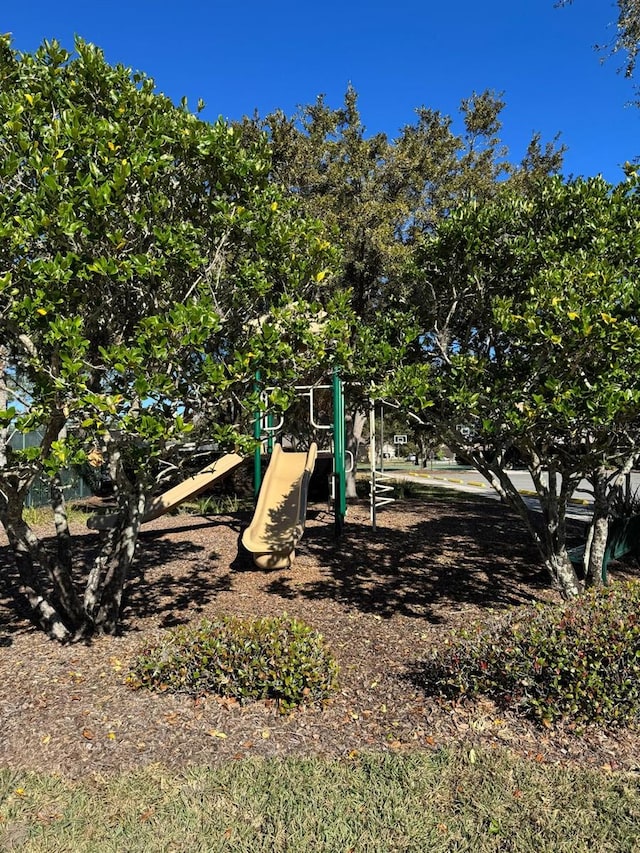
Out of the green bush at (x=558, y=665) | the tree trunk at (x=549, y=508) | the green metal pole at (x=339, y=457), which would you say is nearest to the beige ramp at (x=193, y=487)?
the green metal pole at (x=339, y=457)

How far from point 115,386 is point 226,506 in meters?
9.99

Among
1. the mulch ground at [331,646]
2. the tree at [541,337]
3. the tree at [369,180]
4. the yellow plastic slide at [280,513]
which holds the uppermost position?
the tree at [369,180]

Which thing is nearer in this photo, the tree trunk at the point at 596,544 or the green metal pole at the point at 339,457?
the tree trunk at the point at 596,544

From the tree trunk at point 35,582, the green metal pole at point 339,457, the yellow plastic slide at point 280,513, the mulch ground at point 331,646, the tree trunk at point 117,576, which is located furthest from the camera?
the green metal pole at point 339,457

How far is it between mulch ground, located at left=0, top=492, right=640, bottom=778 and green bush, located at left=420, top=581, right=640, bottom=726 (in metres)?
0.12

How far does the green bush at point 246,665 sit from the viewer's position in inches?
155

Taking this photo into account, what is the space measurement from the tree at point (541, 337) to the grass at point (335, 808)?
233 cm

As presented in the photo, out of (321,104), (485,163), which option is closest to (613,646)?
(321,104)

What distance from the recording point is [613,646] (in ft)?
11.8

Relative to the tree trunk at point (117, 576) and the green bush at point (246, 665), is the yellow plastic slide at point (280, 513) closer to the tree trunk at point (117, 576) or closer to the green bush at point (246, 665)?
the tree trunk at point (117, 576)

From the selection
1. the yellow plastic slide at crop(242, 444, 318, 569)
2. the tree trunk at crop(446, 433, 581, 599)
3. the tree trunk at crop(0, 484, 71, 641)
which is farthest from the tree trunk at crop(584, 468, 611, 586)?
the tree trunk at crop(0, 484, 71, 641)

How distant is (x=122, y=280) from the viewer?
3775mm

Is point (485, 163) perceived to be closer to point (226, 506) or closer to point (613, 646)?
point (226, 506)

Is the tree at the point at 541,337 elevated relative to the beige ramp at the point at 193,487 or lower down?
elevated
